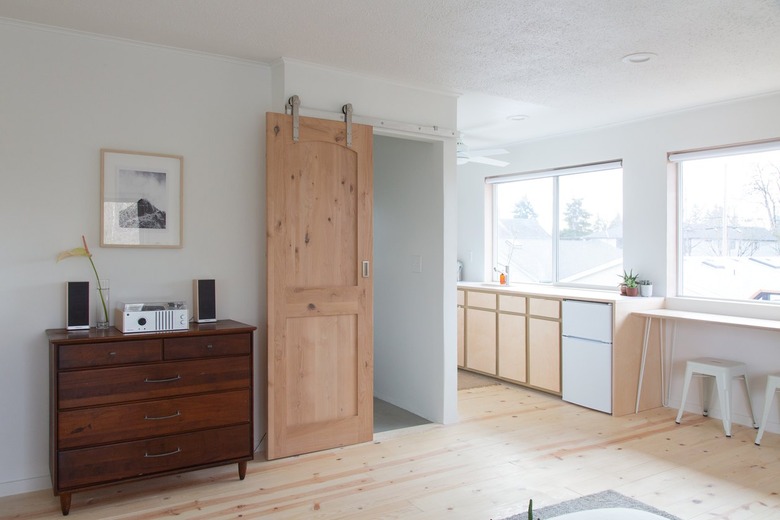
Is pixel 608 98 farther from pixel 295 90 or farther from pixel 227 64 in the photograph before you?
pixel 227 64

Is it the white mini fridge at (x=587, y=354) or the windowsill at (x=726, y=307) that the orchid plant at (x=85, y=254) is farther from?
the windowsill at (x=726, y=307)

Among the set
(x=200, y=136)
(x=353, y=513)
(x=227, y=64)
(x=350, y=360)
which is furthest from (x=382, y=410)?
(x=227, y=64)

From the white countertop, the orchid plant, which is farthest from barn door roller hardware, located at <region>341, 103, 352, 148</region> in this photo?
the white countertop

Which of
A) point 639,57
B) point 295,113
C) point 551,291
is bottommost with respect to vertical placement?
point 551,291

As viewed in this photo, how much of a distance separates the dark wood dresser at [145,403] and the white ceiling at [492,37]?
1543 millimetres

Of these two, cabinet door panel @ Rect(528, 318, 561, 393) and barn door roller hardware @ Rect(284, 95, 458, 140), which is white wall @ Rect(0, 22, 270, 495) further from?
cabinet door panel @ Rect(528, 318, 561, 393)

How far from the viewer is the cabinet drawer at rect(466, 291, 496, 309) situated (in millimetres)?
5438

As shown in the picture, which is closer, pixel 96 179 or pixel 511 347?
pixel 96 179

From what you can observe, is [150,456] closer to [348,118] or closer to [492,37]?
[348,118]

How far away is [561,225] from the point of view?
5707 millimetres

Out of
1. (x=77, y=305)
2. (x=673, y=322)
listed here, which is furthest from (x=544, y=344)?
(x=77, y=305)

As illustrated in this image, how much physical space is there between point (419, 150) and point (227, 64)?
1.50 meters

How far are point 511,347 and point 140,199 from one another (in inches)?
134

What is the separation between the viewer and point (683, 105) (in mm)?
4418
